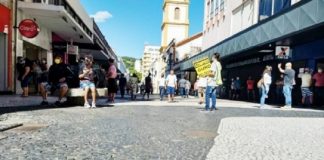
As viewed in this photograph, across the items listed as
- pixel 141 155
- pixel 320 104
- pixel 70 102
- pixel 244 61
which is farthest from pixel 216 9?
pixel 141 155

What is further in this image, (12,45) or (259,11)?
(259,11)

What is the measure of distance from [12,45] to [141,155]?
1398 centimetres

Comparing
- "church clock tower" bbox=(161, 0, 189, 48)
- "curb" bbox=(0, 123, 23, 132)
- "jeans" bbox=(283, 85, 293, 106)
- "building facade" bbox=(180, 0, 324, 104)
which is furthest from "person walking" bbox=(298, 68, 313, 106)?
"church clock tower" bbox=(161, 0, 189, 48)

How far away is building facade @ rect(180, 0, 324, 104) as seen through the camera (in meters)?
15.7

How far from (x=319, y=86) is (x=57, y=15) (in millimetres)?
12122

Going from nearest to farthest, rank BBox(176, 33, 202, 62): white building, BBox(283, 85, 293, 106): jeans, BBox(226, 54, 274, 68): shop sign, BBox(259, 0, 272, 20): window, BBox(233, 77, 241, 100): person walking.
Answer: BBox(283, 85, 293, 106): jeans
BBox(226, 54, 274, 68): shop sign
BBox(259, 0, 272, 20): window
BBox(233, 77, 241, 100): person walking
BBox(176, 33, 202, 62): white building

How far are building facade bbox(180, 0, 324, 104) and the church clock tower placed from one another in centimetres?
5091

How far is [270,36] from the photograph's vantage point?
728 inches

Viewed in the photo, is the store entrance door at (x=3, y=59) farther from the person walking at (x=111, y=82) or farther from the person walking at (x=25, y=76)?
the person walking at (x=111, y=82)

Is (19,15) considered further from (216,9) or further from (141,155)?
(216,9)

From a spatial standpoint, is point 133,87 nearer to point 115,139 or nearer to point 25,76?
point 25,76

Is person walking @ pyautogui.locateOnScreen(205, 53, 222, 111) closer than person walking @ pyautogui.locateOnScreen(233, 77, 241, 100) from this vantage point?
Yes

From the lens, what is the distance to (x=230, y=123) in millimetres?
8641

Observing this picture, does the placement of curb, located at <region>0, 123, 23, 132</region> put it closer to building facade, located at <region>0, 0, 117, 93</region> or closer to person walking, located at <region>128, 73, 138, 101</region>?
building facade, located at <region>0, 0, 117, 93</region>
